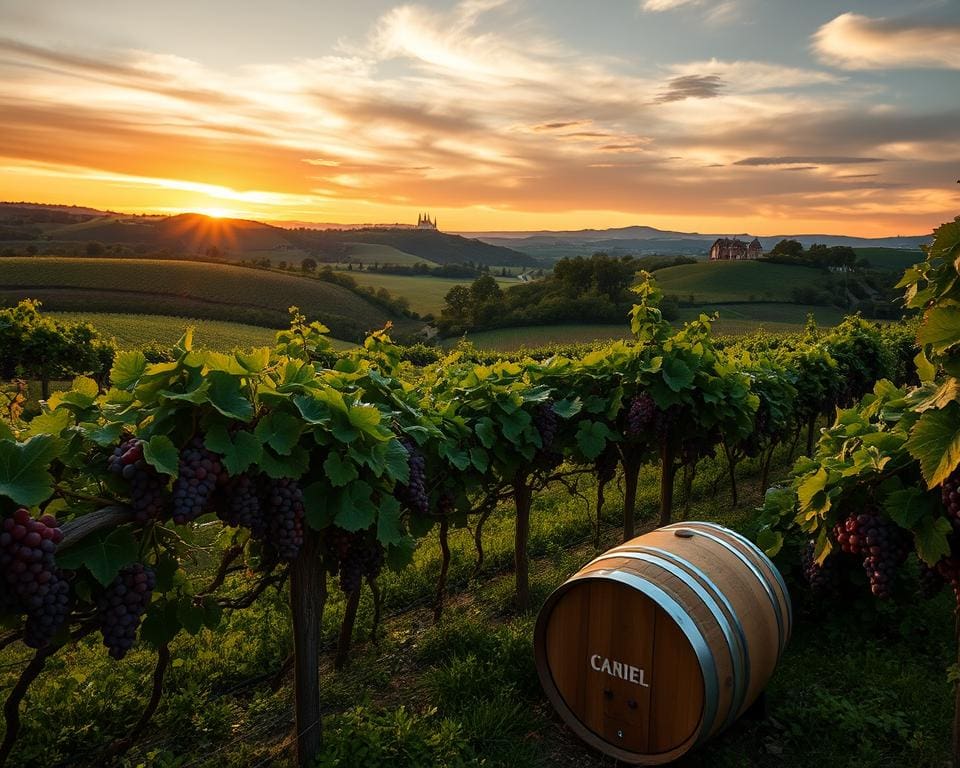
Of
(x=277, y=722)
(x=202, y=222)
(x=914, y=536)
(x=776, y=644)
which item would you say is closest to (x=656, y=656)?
(x=776, y=644)

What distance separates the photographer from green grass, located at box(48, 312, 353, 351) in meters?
38.6

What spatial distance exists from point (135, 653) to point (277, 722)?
1.96 m

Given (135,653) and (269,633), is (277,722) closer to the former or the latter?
(269,633)

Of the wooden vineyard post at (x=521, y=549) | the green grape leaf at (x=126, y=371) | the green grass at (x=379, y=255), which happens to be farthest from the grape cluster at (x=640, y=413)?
the green grass at (x=379, y=255)

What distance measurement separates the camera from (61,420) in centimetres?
295

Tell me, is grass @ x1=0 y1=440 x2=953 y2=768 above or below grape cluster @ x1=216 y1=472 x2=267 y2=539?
below

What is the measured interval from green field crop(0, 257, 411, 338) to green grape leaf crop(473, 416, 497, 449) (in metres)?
49.8

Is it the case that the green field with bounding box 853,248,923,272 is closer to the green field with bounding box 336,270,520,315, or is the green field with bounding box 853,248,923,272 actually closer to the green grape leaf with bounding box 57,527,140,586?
the green field with bounding box 336,270,520,315

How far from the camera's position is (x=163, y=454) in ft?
9.30

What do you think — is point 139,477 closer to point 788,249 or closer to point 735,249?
point 788,249

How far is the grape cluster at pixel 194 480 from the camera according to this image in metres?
2.84

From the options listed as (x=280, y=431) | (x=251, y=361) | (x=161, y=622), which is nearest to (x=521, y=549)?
(x=161, y=622)

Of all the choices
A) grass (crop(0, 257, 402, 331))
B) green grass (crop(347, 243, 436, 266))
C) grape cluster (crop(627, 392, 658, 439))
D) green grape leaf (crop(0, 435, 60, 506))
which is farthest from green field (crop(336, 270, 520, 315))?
green grape leaf (crop(0, 435, 60, 506))

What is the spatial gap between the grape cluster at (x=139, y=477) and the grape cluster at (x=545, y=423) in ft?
11.7
